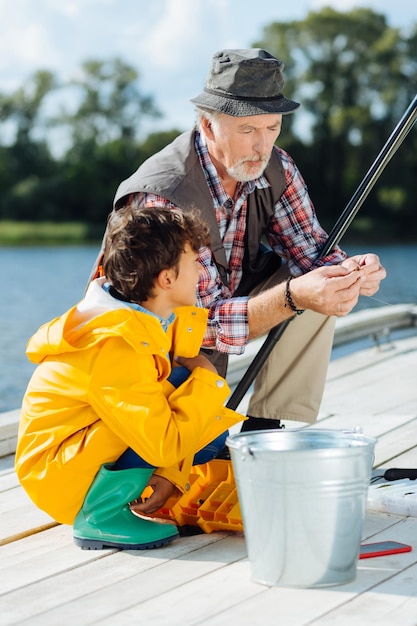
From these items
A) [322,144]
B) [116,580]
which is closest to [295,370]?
[116,580]

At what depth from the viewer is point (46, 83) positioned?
1789 inches

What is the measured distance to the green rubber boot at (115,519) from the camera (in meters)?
2.16

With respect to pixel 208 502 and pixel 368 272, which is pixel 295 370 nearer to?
pixel 368 272

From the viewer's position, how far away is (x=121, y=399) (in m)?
2.07

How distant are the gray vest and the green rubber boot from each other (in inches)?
30.5

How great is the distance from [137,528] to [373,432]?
120cm

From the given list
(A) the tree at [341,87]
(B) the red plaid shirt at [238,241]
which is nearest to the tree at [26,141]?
(A) the tree at [341,87]

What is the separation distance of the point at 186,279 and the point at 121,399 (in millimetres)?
327

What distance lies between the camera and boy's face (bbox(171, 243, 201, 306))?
224 cm

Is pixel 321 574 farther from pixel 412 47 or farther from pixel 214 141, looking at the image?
pixel 412 47

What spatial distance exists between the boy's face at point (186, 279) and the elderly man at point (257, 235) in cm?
31

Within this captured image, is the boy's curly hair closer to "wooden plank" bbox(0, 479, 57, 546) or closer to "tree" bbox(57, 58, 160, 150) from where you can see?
"wooden plank" bbox(0, 479, 57, 546)

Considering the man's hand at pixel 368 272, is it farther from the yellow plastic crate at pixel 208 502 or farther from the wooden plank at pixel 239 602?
the wooden plank at pixel 239 602

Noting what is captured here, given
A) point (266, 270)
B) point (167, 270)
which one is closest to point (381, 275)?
point (266, 270)
